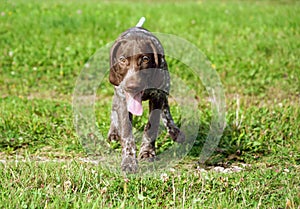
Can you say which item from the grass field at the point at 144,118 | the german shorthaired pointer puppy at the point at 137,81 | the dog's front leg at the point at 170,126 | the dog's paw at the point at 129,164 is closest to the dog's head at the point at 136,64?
the german shorthaired pointer puppy at the point at 137,81

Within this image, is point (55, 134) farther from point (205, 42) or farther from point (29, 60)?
point (205, 42)

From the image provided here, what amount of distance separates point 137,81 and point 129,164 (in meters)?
0.79

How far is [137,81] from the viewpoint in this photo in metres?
3.94

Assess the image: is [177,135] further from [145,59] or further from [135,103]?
[145,59]

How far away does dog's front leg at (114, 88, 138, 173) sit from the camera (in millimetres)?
4246

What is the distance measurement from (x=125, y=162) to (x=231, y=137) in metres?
1.57

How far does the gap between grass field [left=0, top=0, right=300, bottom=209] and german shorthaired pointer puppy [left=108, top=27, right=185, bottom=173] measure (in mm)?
395

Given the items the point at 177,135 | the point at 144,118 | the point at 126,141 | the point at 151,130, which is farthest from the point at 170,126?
the point at 144,118

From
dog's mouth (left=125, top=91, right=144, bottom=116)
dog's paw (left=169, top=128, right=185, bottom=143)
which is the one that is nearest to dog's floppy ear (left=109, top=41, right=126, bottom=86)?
dog's mouth (left=125, top=91, right=144, bottom=116)

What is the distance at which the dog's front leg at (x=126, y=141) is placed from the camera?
425 cm

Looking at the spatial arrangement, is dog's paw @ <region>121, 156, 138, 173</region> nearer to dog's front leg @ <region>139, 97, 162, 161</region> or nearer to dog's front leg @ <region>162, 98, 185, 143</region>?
dog's front leg @ <region>139, 97, 162, 161</region>

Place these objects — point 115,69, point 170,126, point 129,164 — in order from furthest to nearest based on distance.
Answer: point 170,126 < point 129,164 < point 115,69

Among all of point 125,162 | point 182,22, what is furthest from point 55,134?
point 182,22

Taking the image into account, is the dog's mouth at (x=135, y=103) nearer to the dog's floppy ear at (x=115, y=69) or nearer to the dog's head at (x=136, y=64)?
the dog's head at (x=136, y=64)
